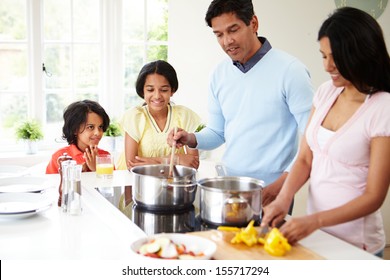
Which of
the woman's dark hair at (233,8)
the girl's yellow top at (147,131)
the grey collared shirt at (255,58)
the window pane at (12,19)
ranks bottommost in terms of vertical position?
the girl's yellow top at (147,131)

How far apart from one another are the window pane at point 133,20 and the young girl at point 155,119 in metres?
1.94

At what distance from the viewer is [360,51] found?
4.92ft

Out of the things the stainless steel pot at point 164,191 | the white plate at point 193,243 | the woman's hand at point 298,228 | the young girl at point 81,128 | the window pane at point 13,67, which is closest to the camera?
the white plate at point 193,243

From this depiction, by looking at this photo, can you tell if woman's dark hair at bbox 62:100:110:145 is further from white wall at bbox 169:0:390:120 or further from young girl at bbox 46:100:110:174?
white wall at bbox 169:0:390:120

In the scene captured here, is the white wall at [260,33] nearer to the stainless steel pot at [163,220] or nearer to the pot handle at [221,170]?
the pot handle at [221,170]

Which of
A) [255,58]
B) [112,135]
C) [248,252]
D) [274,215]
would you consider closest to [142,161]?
[255,58]

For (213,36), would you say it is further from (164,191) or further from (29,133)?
(164,191)

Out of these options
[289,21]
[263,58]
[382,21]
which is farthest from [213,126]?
[382,21]

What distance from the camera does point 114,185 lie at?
2219 millimetres

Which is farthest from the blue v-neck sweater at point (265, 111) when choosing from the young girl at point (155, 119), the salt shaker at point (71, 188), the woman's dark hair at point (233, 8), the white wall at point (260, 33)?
the white wall at point (260, 33)

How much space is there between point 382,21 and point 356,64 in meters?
2.66

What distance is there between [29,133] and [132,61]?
1009mm

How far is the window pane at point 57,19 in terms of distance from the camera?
426 centimetres

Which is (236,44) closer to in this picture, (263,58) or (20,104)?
(263,58)
